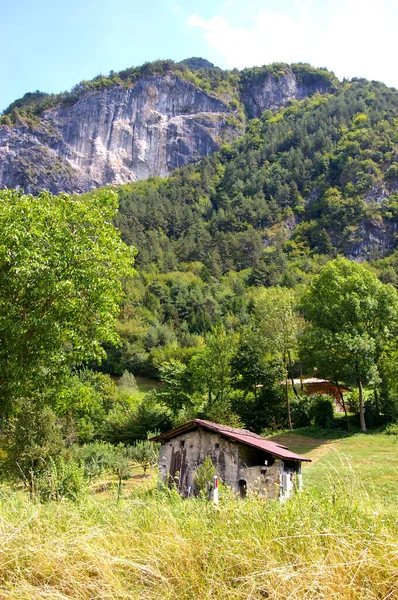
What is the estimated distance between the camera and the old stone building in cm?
1947

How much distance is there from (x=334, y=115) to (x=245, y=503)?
184 meters

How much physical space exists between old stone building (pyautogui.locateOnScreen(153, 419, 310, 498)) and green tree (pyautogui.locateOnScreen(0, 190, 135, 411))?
9054 mm

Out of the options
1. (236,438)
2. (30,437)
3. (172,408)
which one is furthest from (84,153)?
(236,438)

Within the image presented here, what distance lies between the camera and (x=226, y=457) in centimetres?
2091

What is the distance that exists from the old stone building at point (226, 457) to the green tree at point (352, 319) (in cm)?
1189

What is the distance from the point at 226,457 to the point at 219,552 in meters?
18.2

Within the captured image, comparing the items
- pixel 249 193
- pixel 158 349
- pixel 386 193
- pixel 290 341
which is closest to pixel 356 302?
pixel 290 341

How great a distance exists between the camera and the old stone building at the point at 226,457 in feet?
63.9

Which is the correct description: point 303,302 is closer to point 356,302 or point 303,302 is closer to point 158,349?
point 356,302

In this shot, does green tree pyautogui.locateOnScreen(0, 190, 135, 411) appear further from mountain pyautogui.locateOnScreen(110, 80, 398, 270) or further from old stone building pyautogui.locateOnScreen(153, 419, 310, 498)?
mountain pyautogui.locateOnScreen(110, 80, 398, 270)

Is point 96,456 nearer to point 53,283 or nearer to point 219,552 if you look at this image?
point 53,283

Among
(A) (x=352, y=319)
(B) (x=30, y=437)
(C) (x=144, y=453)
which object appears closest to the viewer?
(B) (x=30, y=437)

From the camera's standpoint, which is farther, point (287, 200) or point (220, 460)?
point (287, 200)

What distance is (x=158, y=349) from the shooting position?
7519 centimetres
